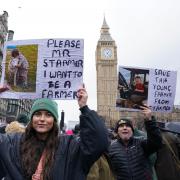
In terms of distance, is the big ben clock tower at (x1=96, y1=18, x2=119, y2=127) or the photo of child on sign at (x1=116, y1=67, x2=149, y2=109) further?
the big ben clock tower at (x1=96, y1=18, x2=119, y2=127)

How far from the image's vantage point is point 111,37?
125 meters

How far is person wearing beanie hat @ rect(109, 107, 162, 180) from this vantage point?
4540 millimetres

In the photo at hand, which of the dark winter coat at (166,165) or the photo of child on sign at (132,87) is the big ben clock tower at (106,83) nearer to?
the photo of child on sign at (132,87)

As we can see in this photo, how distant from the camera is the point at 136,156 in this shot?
4.67m

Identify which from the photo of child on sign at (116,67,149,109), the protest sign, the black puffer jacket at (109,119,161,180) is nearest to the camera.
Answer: the black puffer jacket at (109,119,161,180)

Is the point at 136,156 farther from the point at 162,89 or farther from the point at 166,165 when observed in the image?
the point at 162,89

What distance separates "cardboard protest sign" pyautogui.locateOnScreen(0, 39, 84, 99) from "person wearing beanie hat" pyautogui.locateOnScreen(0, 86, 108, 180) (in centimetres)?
201

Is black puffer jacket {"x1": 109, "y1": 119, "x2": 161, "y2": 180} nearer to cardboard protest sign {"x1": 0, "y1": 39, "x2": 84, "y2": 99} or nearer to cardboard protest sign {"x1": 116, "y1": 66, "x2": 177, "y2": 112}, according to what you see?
cardboard protest sign {"x1": 0, "y1": 39, "x2": 84, "y2": 99}

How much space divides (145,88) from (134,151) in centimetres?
220

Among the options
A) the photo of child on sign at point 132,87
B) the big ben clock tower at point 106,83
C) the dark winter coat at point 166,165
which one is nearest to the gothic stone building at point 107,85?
the big ben clock tower at point 106,83

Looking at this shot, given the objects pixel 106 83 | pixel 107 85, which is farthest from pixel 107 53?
pixel 107 85

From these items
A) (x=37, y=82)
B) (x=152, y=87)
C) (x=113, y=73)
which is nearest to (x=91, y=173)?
(x=37, y=82)

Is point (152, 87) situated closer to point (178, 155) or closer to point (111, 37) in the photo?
point (178, 155)

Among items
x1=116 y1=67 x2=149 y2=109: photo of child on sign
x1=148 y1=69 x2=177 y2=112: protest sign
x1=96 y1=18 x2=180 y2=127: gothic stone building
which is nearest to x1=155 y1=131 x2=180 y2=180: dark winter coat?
x1=116 y1=67 x2=149 y2=109: photo of child on sign
